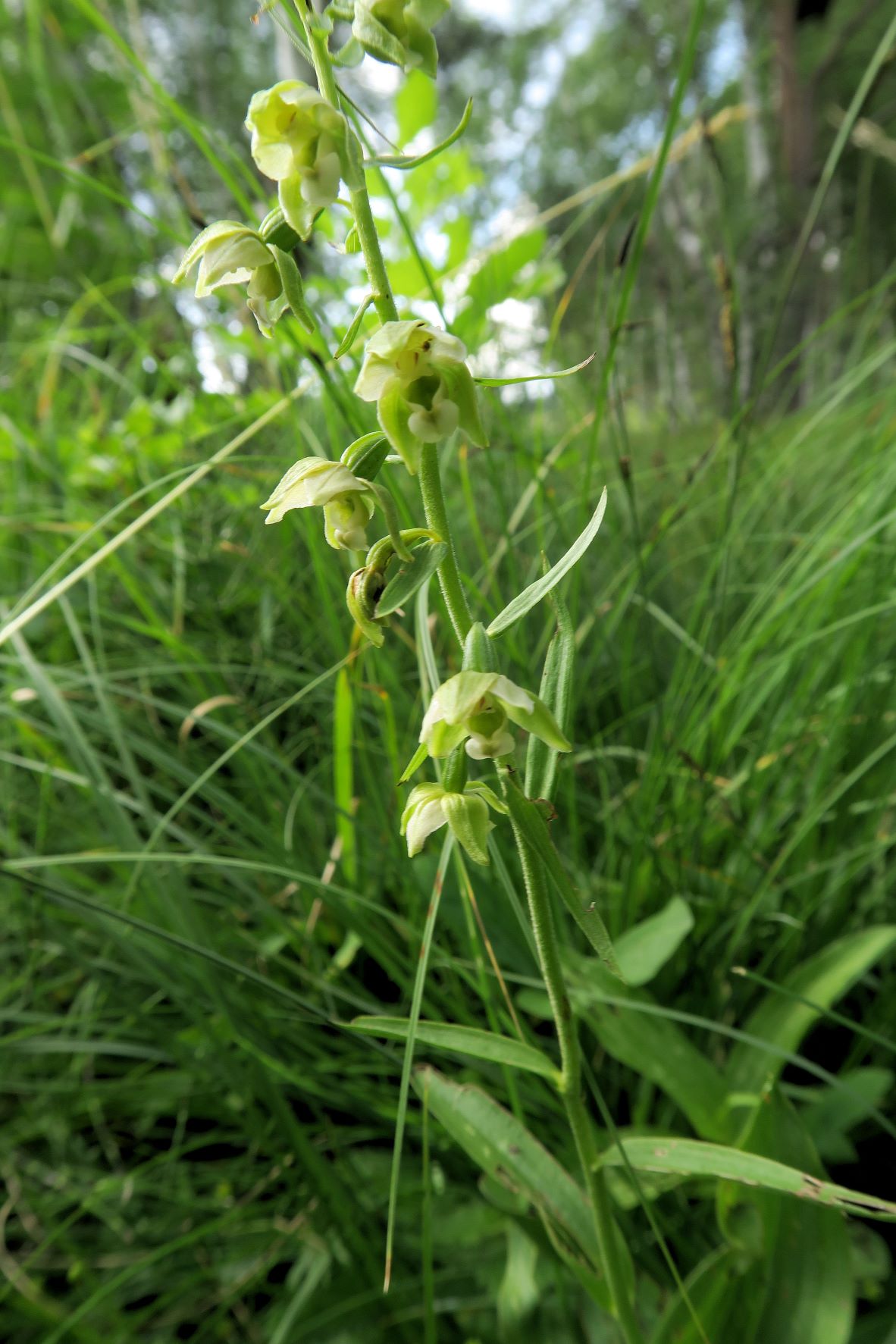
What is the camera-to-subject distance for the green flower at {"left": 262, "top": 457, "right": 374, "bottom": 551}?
0.42m

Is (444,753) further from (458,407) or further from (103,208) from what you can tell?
(103,208)

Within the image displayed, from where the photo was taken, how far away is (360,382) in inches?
15.3

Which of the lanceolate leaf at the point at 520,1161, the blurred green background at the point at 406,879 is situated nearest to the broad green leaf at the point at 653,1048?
the blurred green background at the point at 406,879

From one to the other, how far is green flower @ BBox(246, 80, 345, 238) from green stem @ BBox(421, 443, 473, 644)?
118mm

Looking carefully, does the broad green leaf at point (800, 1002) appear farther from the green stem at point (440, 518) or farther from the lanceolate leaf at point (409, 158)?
the lanceolate leaf at point (409, 158)

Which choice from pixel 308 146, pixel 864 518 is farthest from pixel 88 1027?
pixel 864 518

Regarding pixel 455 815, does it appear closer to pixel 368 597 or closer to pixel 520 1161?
pixel 368 597

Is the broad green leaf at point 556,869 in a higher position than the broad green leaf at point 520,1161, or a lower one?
higher

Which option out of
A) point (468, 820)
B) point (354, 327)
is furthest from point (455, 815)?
point (354, 327)

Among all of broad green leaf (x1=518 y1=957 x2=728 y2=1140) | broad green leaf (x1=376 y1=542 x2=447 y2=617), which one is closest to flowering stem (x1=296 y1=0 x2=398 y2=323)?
broad green leaf (x1=376 y1=542 x2=447 y2=617)

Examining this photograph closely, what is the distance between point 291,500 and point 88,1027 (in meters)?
0.64

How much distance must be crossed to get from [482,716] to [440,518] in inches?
3.9

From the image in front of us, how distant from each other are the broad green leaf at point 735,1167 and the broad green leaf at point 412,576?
34 centimetres

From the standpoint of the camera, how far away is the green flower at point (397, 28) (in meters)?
0.40
